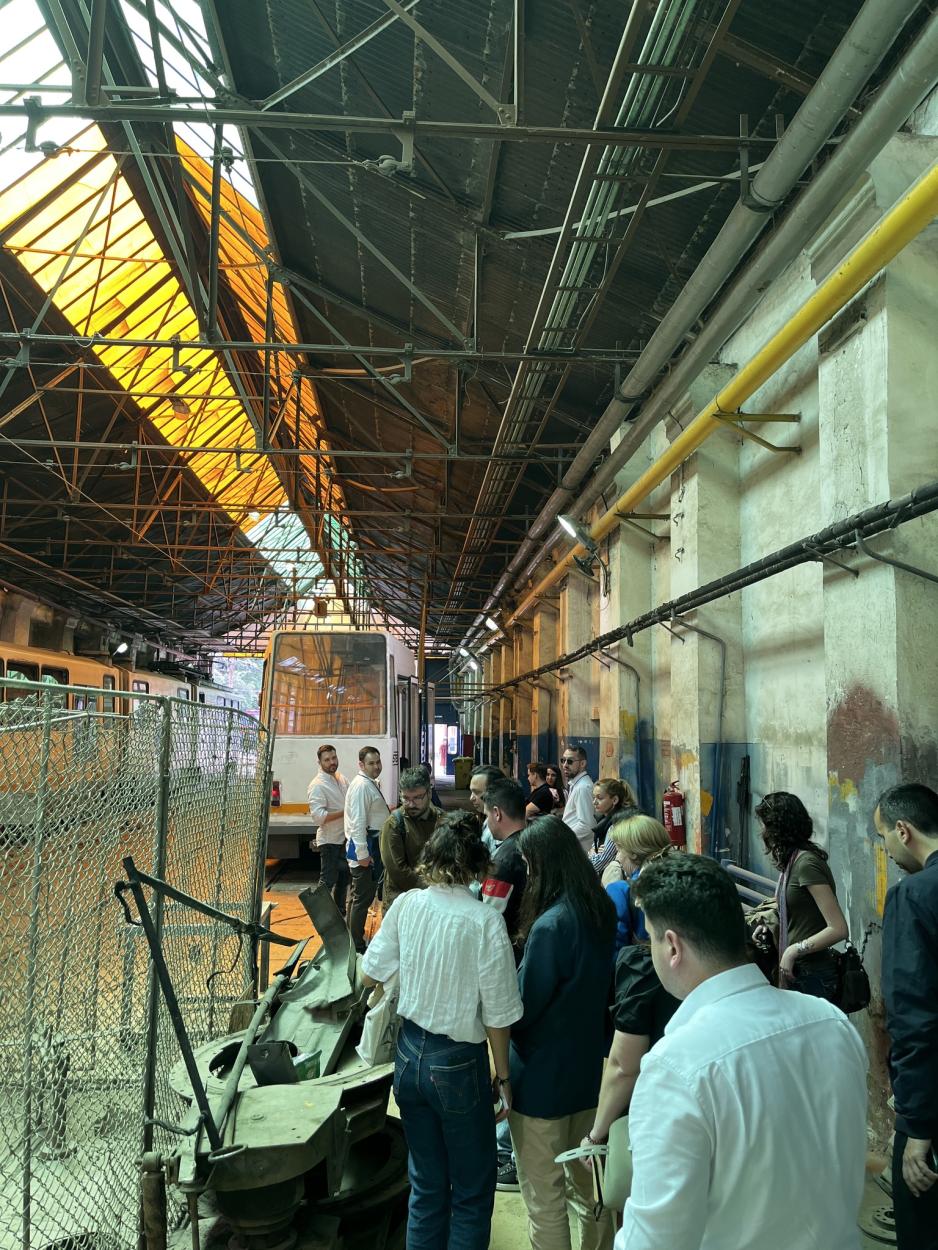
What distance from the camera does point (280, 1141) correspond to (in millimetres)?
3234

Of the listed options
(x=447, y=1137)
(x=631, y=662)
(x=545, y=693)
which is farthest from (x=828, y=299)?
(x=545, y=693)

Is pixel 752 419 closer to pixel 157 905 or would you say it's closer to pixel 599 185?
pixel 599 185

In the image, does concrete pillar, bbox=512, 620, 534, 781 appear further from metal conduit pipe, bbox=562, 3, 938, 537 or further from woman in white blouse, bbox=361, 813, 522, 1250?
woman in white blouse, bbox=361, 813, 522, 1250

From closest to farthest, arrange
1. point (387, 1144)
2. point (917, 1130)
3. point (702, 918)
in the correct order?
point (702, 918), point (917, 1130), point (387, 1144)

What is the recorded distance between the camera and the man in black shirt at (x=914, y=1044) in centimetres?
275

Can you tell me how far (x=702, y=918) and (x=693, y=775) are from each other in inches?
268

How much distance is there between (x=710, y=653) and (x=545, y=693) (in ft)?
35.6

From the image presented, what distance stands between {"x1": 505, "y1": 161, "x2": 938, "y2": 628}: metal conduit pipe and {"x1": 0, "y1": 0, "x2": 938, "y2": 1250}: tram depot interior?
1.0 inches

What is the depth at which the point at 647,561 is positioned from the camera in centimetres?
1147

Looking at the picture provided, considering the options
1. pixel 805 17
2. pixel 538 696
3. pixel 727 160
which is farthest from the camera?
pixel 538 696

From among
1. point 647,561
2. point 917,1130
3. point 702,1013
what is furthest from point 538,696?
point 702,1013

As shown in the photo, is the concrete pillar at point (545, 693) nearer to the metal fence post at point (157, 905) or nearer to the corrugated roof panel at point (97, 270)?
the corrugated roof panel at point (97, 270)

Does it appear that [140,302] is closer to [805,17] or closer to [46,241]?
[46,241]

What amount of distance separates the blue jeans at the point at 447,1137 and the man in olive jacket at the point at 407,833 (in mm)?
3273
